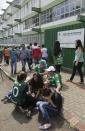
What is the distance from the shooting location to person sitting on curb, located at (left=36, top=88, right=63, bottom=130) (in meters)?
6.77

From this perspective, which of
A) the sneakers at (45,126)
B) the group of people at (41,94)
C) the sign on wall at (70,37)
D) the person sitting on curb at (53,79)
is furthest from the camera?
the sign on wall at (70,37)

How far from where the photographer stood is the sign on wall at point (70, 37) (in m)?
13.7

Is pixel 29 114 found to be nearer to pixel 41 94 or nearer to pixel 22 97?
pixel 22 97

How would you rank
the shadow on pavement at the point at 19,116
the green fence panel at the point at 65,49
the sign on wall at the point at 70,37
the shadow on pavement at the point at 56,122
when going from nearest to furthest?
the shadow on pavement at the point at 56,122 → the shadow on pavement at the point at 19,116 → the sign on wall at the point at 70,37 → the green fence panel at the point at 65,49

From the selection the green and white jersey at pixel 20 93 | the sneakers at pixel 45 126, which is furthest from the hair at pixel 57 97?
the sneakers at pixel 45 126

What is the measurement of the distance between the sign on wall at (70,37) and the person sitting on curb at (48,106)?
660 cm

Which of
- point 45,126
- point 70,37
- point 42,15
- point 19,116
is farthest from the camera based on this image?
point 42,15

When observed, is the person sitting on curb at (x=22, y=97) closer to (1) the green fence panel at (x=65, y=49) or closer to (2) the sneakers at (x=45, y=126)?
(2) the sneakers at (x=45, y=126)

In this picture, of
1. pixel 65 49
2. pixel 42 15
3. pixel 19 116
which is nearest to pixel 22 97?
pixel 19 116

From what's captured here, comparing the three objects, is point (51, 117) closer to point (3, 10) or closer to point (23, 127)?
point (23, 127)

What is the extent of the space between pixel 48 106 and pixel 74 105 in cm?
131

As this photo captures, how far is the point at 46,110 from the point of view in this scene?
274 inches

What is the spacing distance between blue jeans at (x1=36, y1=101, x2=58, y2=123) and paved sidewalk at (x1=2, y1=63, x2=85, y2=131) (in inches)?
11.9

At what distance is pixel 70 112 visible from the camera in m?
7.44
